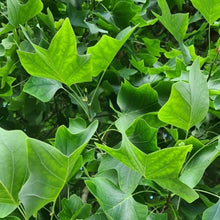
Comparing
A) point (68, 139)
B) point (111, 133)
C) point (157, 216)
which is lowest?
point (111, 133)

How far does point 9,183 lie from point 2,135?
0.07 m

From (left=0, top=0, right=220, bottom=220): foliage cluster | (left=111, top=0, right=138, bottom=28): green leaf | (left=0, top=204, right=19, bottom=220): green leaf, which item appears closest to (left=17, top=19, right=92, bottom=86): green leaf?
(left=0, top=0, right=220, bottom=220): foliage cluster

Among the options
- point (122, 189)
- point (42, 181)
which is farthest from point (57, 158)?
point (122, 189)

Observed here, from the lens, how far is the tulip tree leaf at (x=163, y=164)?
0.52 meters

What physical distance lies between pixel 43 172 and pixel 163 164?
0.15 m

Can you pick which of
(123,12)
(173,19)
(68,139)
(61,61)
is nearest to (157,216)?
(68,139)

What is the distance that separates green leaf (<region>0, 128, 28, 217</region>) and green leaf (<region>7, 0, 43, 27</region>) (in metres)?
0.35

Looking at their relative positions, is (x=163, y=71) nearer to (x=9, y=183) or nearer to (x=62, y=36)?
(x=62, y=36)

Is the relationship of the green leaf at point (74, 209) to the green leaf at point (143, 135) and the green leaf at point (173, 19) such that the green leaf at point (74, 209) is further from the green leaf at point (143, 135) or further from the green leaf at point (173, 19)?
the green leaf at point (173, 19)

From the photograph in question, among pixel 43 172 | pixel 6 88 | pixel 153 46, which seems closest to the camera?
pixel 43 172

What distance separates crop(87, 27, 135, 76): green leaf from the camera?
706 millimetres

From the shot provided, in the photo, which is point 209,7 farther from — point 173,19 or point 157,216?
point 157,216

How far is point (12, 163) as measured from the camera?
55cm

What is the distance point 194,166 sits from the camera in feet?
2.01
